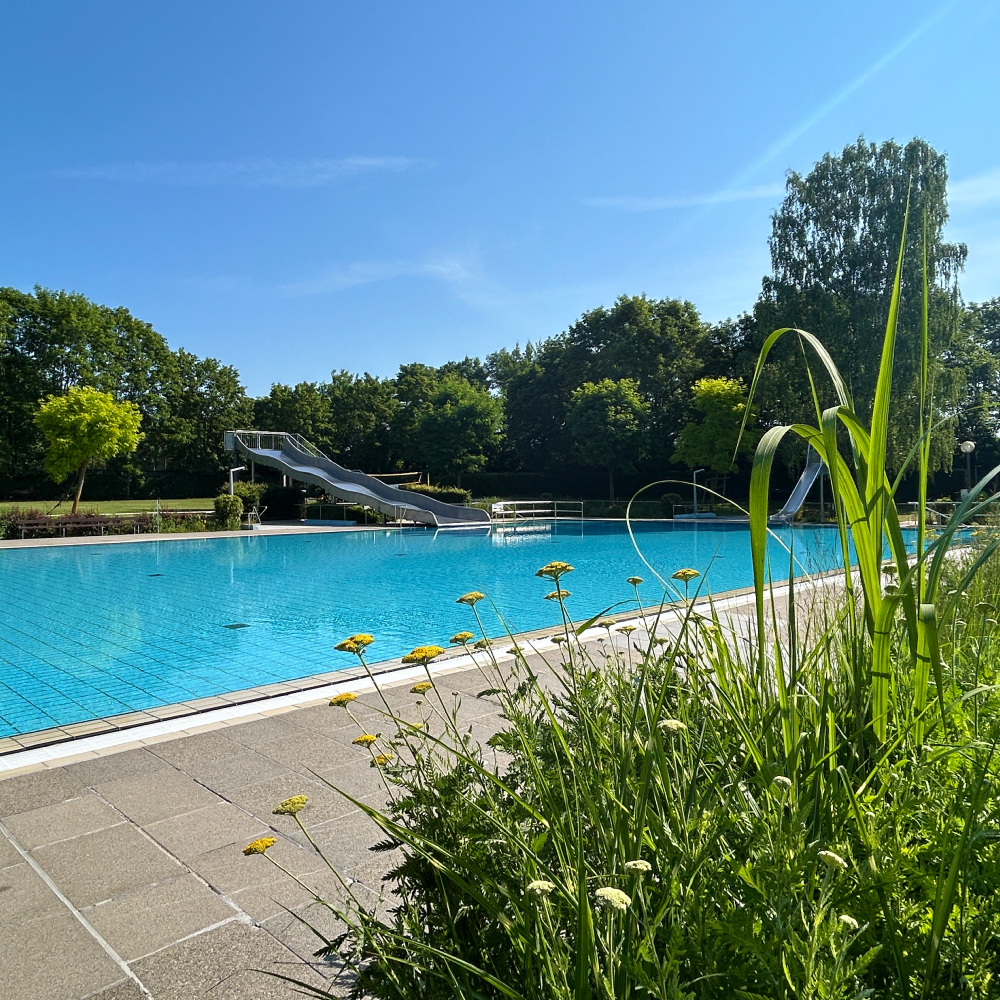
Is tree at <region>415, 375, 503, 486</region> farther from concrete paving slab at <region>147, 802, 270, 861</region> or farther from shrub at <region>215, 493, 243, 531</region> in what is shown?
concrete paving slab at <region>147, 802, 270, 861</region>

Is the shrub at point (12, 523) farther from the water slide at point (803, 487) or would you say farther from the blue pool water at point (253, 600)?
the water slide at point (803, 487)

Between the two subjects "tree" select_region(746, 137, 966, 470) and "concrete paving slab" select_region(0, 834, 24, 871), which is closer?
"concrete paving slab" select_region(0, 834, 24, 871)

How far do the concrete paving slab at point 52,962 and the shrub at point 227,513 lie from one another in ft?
65.2

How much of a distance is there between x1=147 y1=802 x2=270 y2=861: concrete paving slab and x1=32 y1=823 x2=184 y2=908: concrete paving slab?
6 centimetres

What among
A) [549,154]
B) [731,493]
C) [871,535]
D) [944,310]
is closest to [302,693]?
[871,535]

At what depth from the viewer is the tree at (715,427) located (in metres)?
26.7

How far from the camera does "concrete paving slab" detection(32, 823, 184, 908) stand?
243 centimetres

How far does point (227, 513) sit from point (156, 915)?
20.0 metres

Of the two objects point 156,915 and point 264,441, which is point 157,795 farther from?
point 264,441

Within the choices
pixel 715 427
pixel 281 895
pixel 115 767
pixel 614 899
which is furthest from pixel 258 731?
pixel 715 427

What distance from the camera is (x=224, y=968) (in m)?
1.99

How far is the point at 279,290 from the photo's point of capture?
2609 centimetres

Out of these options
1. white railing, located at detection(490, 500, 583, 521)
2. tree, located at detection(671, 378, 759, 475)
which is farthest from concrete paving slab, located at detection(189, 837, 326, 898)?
tree, located at detection(671, 378, 759, 475)

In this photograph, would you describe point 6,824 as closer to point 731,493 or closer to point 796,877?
point 796,877
